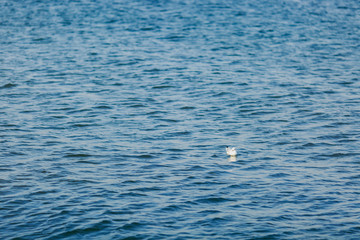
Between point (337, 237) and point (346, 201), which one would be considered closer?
point (337, 237)

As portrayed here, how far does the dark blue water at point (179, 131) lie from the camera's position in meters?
13.8

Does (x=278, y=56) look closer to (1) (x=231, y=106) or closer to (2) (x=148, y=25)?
(1) (x=231, y=106)

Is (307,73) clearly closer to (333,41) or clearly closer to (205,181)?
(333,41)

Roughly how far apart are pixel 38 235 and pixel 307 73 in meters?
18.0

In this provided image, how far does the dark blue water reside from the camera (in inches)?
542

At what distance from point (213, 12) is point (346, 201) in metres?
31.9

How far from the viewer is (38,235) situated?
12.9 meters

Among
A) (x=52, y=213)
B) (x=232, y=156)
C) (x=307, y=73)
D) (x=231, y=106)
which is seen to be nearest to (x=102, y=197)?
(x=52, y=213)

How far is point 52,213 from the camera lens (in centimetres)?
1390

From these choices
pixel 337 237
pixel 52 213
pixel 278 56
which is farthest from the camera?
pixel 278 56

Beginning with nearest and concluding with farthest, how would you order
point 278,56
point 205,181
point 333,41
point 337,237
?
1. point 337,237
2. point 205,181
3. point 278,56
4. point 333,41

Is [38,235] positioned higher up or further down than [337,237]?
higher up

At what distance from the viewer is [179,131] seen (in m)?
20.2

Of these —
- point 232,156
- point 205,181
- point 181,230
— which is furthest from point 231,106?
point 181,230
